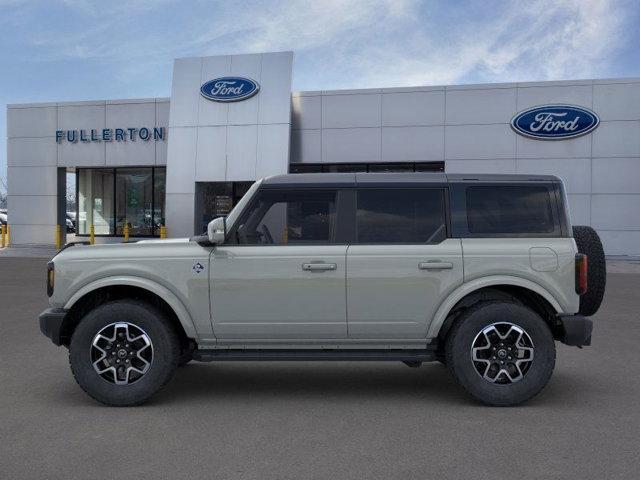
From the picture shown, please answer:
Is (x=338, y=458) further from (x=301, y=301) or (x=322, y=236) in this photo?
(x=322, y=236)

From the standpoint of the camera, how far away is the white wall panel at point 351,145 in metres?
24.2

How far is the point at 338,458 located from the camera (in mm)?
3934

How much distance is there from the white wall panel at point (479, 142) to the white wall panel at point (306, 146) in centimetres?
492

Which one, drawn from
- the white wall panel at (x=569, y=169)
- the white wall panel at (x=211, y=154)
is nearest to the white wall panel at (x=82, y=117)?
the white wall panel at (x=211, y=154)

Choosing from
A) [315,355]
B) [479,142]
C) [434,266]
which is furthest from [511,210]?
[479,142]

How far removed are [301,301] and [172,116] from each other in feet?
70.0

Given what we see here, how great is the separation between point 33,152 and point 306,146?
12843 millimetres

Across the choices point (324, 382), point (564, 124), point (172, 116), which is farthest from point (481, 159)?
point (324, 382)

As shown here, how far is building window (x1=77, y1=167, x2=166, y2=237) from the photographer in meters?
28.6

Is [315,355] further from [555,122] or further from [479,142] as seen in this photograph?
[555,122]

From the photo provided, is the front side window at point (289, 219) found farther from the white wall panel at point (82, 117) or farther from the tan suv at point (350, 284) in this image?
the white wall panel at point (82, 117)

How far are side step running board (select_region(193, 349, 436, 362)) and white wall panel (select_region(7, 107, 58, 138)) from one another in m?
25.9

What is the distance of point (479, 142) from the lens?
2328cm

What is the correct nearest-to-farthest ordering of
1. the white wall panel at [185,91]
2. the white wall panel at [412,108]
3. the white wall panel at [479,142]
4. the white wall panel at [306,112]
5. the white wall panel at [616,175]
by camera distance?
the white wall panel at [616,175], the white wall panel at [479,142], the white wall panel at [412,108], the white wall panel at [306,112], the white wall panel at [185,91]
